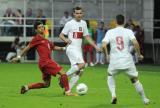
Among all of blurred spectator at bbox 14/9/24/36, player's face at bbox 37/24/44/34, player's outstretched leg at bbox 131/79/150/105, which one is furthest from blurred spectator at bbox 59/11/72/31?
player's outstretched leg at bbox 131/79/150/105

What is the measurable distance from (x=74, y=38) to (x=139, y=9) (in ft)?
75.5

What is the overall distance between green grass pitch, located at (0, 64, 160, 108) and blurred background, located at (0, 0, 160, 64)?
1111 cm

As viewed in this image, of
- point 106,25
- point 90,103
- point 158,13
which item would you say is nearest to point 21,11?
point 106,25

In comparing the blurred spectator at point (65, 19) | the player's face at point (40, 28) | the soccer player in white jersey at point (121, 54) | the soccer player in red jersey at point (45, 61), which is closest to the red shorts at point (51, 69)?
the soccer player in red jersey at point (45, 61)

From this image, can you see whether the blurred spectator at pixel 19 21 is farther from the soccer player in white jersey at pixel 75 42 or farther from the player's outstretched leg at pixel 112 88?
the player's outstretched leg at pixel 112 88

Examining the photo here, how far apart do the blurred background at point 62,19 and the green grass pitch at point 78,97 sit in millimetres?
11106

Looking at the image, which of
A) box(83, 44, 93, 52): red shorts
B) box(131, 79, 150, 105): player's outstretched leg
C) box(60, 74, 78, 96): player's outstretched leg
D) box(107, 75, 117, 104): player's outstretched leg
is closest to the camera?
box(131, 79, 150, 105): player's outstretched leg

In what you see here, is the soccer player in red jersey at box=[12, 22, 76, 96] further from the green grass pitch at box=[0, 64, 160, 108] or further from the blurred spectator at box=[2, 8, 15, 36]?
the blurred spectator at box=[2, 8, 15, 36]

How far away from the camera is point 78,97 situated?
2009 cm

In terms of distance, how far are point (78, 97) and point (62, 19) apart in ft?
74.3

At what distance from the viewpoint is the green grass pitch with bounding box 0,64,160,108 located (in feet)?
59.4

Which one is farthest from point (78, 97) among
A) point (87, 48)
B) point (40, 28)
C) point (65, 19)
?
point (65, 19)

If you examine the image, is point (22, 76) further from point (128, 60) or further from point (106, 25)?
point (106, 25)

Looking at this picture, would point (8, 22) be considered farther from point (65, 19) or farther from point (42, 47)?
point (42, 47)
